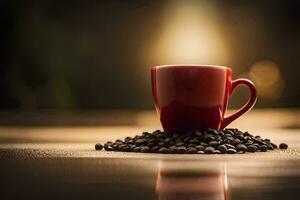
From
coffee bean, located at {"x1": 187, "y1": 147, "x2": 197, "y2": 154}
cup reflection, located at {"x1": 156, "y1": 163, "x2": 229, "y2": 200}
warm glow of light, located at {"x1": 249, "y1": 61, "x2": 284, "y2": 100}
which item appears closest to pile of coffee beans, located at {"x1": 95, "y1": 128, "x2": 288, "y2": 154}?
coffee bean, located at {"x1": 187, "y1": 147, "x2": 197, "y2": 154}

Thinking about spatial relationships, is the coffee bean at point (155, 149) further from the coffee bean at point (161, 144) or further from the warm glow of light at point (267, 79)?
the warm glow of light at point (267, 79)

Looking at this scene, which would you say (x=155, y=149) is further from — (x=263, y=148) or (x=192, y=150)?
(x=263, y=148)

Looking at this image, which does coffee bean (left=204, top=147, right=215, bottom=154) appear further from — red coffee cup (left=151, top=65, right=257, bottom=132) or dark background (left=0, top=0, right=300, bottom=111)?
dark background (left=0, top=0, right=300, bottom=111)

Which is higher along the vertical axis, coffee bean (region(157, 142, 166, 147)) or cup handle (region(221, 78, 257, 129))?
cup handle (region(221, 78, 257, 129))

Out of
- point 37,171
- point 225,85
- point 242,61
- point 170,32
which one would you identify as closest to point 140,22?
point 170,32

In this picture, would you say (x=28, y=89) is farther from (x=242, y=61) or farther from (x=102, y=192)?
(x=102, y=192)

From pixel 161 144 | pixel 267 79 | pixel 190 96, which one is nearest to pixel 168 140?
pixel 161 144
